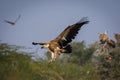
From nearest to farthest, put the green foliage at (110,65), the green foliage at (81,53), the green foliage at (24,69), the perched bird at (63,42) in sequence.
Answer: the perched bird at (63,42) → the green foliage at (110,65) → the green foliage at (24,69) → the green foliage at (81,53)

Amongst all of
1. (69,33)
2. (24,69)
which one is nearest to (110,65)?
(24,69)

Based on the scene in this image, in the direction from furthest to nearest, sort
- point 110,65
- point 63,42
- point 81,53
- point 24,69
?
point 81,53, point 24,69, point 110,65, point 63,42

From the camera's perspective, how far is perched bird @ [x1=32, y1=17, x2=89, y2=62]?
637 inches

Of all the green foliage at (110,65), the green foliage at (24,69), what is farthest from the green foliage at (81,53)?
the green foliage at (110,65)

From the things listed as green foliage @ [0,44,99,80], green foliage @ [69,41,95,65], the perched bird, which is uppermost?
the perched bird

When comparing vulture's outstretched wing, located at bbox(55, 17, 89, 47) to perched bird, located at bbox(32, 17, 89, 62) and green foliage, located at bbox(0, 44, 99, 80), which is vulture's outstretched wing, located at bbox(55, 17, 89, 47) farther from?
green foliage, located at bbox(0, 44, 99, 80)

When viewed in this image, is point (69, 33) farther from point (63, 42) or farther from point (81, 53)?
point (81, 53)

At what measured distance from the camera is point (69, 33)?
1688 centimetres

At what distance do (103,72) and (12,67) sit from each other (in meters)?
6.37

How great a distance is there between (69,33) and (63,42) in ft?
1.39

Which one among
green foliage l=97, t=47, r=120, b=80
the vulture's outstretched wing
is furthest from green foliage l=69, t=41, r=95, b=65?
the vulture's outstretched wing

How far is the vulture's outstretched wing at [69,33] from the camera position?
54.4ft

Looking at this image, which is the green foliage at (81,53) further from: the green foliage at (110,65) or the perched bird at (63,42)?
the perched bird at (63,42)

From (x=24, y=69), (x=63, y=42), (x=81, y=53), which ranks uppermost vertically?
(x=63, y=42)
